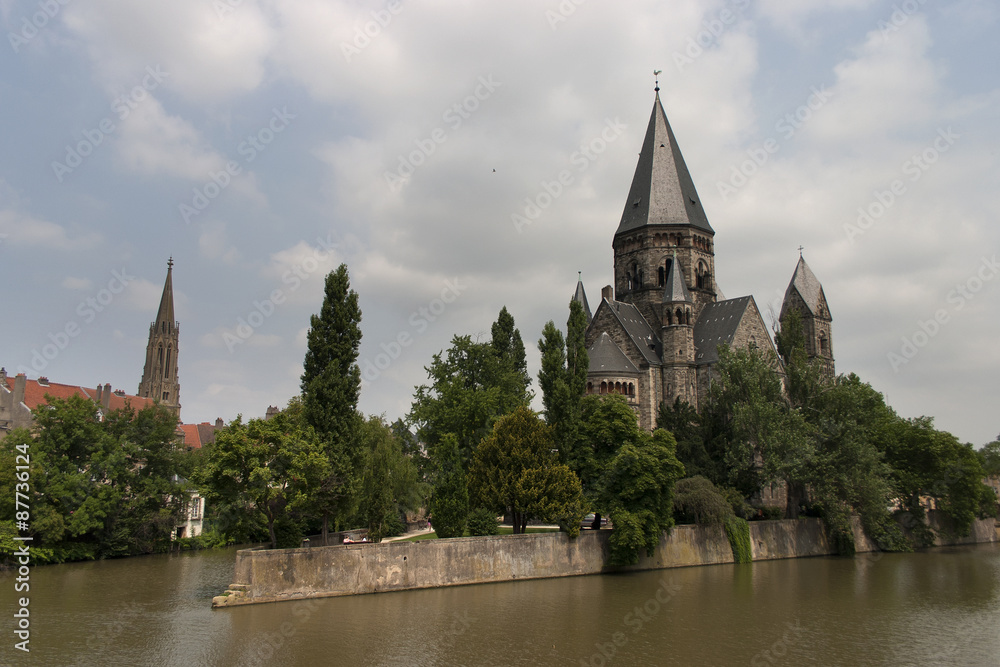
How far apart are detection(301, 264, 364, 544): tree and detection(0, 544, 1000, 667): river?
4185 mm

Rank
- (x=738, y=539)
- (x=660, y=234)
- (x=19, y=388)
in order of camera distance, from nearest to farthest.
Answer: (x=738, y=539), (x=19, y=388), (x=660, y=234)

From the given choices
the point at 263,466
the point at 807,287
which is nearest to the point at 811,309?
the point at 807,287

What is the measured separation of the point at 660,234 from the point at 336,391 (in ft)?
136

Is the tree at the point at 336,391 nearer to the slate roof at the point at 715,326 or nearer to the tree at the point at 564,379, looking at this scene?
the tree at the point at 564,379

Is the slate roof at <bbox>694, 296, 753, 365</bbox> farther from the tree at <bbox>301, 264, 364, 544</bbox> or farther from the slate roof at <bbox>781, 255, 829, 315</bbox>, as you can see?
the tree at <bbox>301, 264, 364, 544</bbox>

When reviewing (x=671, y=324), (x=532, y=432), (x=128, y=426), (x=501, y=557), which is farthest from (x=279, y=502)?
(x=671, y=324)

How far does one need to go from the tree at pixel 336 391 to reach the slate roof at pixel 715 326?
34.7 metres

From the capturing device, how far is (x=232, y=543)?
54.4m

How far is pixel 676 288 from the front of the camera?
191 ft

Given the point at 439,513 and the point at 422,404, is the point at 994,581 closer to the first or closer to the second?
the point at 439,513

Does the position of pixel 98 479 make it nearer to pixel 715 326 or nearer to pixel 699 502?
pixel 699 502

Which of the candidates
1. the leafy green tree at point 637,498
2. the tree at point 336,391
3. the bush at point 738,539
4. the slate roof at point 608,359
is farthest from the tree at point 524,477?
the slate roof at point 608,359

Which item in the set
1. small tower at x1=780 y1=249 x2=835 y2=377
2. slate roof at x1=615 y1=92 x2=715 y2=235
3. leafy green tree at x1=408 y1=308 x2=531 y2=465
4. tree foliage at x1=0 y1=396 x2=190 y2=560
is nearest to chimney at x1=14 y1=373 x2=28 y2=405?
tree foliage at x1=0 y1=396 x2=190 y2=560

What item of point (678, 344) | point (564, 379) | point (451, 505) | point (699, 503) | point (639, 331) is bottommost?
point (451, 505)
